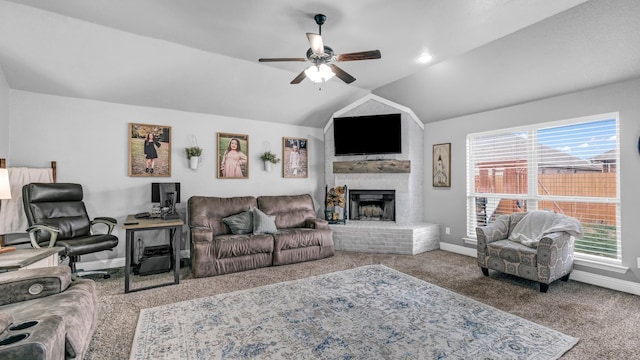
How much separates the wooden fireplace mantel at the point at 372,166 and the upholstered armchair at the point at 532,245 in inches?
71.5

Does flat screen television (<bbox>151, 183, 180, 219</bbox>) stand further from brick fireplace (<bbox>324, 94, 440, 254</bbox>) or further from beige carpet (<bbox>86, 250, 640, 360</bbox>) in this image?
brick fireplace (<bbox>324, 94, 440, 254</bbox>)

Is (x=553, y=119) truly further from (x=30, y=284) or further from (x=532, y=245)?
(x=30, y=284)

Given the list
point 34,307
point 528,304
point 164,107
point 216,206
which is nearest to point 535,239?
point 528,304

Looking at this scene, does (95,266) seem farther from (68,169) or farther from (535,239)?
(535,239)

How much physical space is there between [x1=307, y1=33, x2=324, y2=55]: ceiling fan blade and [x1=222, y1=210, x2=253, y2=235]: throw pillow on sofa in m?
2.74

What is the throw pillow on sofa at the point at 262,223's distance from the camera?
4.41 m

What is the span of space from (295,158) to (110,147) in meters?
3.02

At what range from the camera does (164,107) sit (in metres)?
4.54

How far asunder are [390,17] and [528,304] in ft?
10.6

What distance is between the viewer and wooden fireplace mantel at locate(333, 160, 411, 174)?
211 inches

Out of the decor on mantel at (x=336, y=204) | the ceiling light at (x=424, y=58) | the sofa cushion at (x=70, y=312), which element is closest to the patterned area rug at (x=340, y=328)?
the sofa cushion at (x=70, y=312)

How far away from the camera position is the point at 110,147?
13.7ft

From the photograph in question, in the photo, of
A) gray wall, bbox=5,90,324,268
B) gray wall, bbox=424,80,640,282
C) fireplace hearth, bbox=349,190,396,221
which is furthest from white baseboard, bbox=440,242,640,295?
gray wall, bbox=5,90,324,268

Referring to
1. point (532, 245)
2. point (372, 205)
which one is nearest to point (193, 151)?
point (372, 205)
